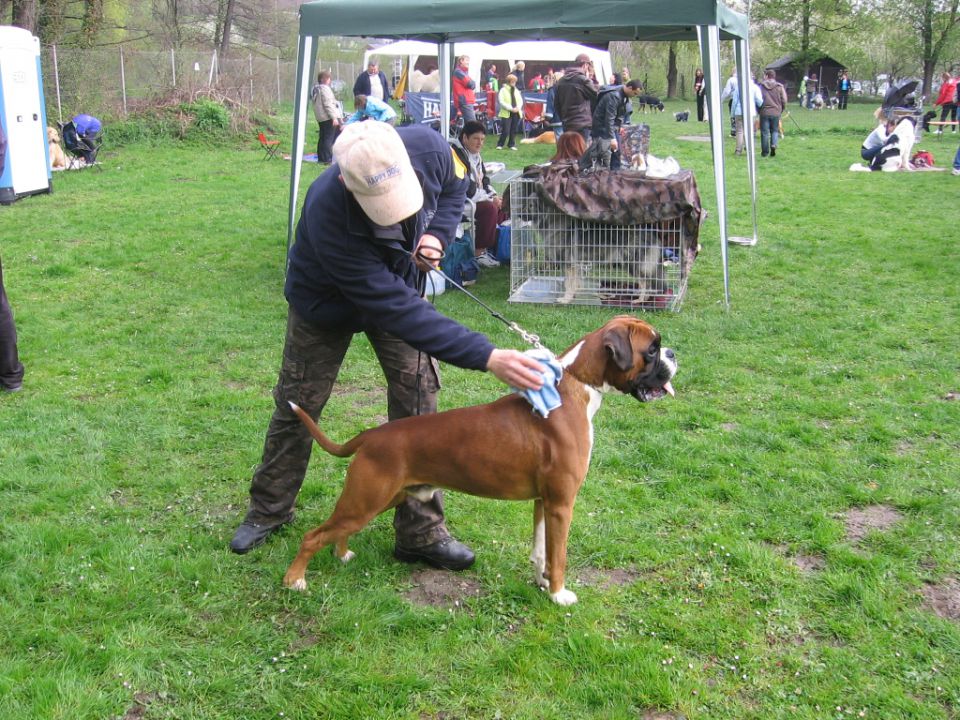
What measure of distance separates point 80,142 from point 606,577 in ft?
53.0

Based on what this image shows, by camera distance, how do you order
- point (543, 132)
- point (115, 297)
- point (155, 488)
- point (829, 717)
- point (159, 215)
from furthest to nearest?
1. point (543, 132)
2. point (159, 215)
3. point (115, 297)
4. point (155, 488)
5. point (829, 717)

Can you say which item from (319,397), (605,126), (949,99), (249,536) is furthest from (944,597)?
(949,99)

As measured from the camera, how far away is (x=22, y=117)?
13531mm

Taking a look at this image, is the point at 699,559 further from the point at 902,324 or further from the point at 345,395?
the point at 902,324

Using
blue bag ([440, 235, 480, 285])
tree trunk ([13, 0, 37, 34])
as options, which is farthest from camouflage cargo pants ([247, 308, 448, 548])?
tree trunk ([13, 0, 37, 34])

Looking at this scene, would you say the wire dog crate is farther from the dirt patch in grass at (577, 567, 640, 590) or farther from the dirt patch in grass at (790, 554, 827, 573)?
the dirt patch in grass at (577, 567, 640, 590)

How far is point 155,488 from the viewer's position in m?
4.68

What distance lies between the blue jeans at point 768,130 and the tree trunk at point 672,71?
24725mm

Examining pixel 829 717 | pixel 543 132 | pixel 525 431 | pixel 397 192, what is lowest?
pixel 829 717

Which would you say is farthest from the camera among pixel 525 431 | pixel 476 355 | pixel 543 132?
pixel 543 132

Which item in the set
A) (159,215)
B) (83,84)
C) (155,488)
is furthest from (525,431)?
(83,84)

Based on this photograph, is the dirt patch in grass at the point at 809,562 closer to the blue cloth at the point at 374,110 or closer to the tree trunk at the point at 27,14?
the blue cloth at the point at 374,110

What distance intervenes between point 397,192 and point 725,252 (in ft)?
18.7

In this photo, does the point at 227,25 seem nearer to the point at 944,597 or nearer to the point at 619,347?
the point at 619,347
